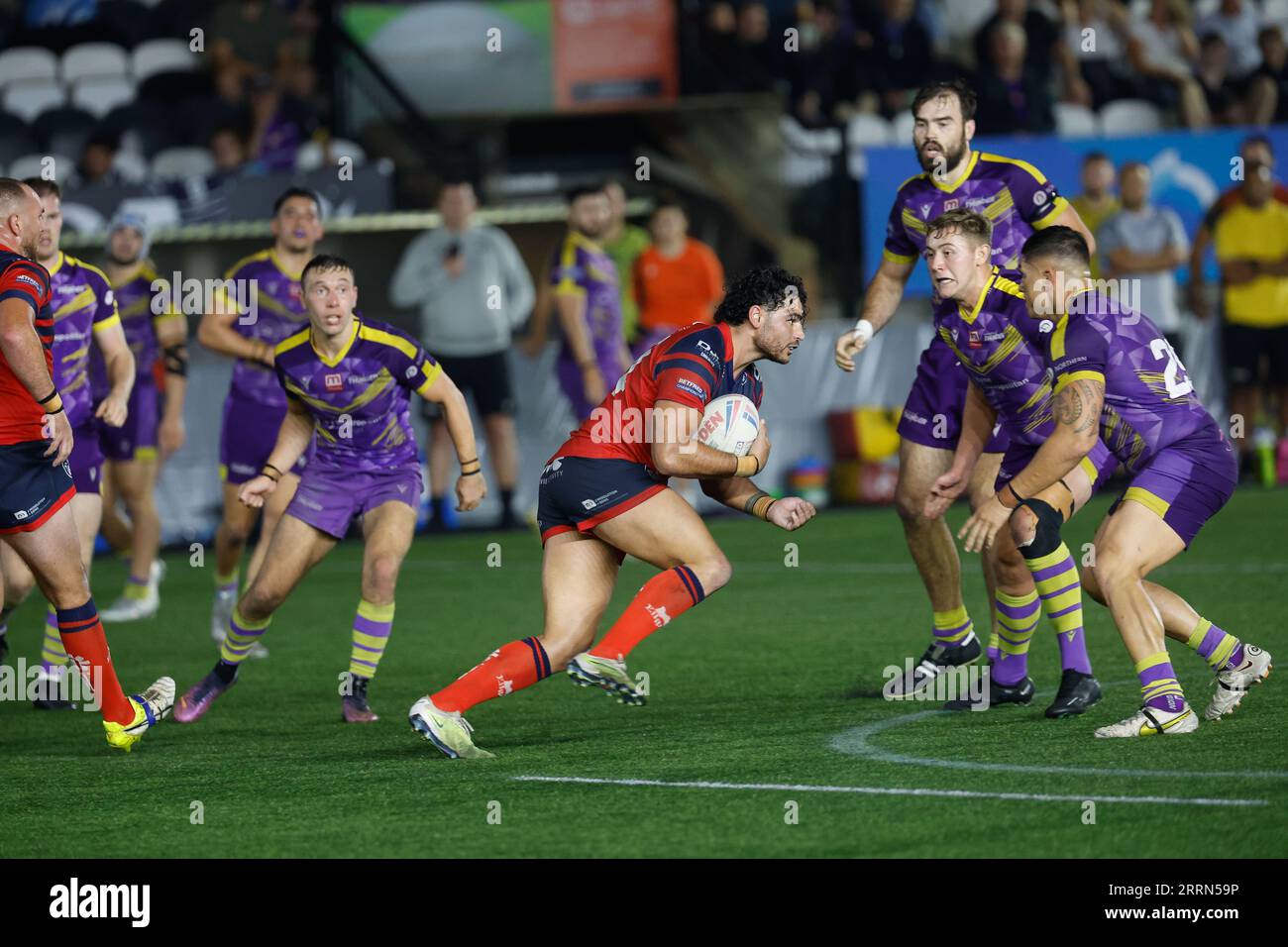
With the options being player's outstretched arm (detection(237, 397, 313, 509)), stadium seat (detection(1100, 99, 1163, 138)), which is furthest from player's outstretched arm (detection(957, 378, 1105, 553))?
stadium seat (detection(1100, 99, 1163, 138))

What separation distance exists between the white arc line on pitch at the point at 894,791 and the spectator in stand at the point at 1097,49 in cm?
1587

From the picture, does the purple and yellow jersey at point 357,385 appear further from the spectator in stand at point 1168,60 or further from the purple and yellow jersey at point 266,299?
the spectator in stand at point 1168,60

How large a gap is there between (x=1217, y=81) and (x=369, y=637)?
15.2 meters

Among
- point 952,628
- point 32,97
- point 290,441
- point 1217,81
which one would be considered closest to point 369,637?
point 290,441

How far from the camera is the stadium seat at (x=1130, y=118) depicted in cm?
2091

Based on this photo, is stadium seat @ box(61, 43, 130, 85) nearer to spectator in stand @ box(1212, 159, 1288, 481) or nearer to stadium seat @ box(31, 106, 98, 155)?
stadium seat @ box(31, 106, 98, 155)

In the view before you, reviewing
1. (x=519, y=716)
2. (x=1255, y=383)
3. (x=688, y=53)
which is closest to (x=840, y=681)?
(x=519, y=716)

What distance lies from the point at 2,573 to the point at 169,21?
14581 millimetres

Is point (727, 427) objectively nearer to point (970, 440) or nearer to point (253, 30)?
point (970, 440)

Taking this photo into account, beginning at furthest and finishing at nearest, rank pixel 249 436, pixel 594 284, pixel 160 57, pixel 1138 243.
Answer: pixel 160 57
pixel 1138 243
pixel 594 284
pixel 249 436

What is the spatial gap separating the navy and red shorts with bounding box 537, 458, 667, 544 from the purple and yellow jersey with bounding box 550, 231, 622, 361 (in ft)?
26.8

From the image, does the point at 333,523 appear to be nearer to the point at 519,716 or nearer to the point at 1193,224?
the point at 519,716

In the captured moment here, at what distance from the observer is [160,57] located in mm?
21969

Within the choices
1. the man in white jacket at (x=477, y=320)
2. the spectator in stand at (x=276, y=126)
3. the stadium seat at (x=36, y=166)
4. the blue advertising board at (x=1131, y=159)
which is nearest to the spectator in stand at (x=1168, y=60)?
the blue advertising board at (x=1131, y=159)
